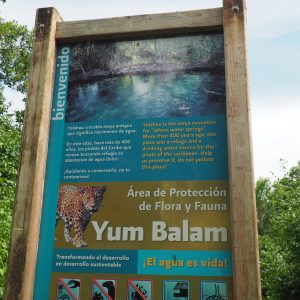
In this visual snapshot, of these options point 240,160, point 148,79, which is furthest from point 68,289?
point 148,79

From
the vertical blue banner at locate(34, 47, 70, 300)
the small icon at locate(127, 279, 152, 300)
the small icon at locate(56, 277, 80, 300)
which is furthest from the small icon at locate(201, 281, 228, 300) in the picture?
the vertical blue banner at locate(34, 47, 70, 300)

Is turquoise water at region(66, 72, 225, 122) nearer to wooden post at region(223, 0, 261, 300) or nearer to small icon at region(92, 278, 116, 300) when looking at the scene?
wooden post at region(223, 0, 261, 300)

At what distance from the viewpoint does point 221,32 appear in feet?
9.45

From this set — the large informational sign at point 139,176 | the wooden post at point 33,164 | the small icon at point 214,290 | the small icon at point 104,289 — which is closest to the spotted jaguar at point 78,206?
the large informational sign at point 139,176

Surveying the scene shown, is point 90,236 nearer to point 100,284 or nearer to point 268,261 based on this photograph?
point 100,284

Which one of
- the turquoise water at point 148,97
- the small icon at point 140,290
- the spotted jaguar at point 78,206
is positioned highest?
the turquoise water at point 148,97

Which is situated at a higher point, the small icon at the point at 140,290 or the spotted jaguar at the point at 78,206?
the spotted jaguar at the point at 78,206

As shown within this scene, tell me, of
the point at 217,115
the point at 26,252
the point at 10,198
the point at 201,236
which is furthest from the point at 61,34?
the point at 10,198

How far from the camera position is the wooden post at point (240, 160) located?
92.4 inches

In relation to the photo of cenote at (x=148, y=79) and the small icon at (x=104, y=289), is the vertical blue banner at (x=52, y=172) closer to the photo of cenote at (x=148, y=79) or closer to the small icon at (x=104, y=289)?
the photo of cenote at (x=148, y=79)

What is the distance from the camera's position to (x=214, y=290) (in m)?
2.42

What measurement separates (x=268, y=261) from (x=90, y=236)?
11.4 meters

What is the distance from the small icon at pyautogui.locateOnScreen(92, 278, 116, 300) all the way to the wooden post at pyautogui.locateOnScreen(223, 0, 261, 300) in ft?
2.47

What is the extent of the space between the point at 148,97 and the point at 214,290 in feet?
4.40
